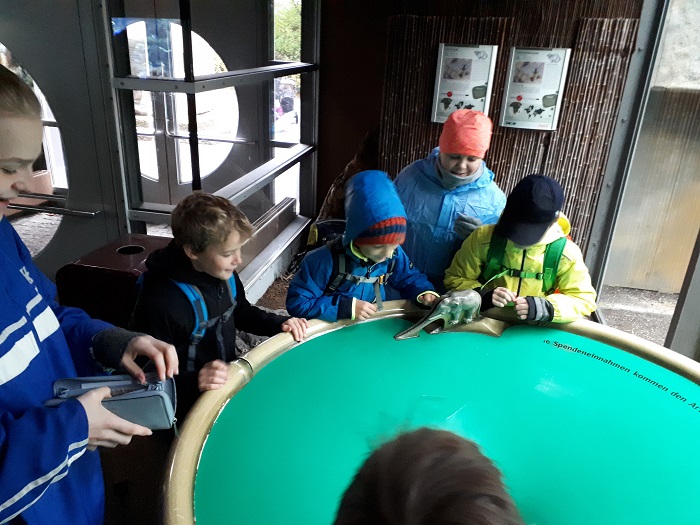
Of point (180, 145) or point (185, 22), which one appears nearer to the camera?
point (185, 22)

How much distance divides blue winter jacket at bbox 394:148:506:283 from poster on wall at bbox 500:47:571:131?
3.90ft

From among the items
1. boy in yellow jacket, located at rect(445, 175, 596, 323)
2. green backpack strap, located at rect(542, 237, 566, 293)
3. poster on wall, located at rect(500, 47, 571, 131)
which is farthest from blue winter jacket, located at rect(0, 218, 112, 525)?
poster on wall, located at rect(500, 47, 571, 131)

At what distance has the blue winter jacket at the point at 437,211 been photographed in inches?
96.3

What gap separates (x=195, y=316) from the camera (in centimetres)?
165

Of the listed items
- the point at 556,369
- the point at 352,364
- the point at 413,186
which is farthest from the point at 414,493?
the point at 413,186

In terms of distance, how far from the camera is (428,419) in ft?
4.70

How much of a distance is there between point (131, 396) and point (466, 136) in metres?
1.87

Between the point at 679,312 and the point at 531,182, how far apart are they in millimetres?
1470

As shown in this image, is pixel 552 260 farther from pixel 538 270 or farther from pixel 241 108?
pixel 241 108

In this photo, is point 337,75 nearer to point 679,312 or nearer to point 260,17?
point 260,17

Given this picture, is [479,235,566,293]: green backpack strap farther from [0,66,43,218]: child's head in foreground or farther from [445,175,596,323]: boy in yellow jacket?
[0,66,43,218]: child's head in foreground

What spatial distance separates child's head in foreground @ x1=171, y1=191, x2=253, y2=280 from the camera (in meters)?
1.60

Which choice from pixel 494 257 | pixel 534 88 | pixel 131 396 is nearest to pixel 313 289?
pixel 494 257

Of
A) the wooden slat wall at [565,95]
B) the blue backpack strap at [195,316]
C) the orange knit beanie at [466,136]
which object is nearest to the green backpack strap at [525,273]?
the orange knit beanie at [466,136]
